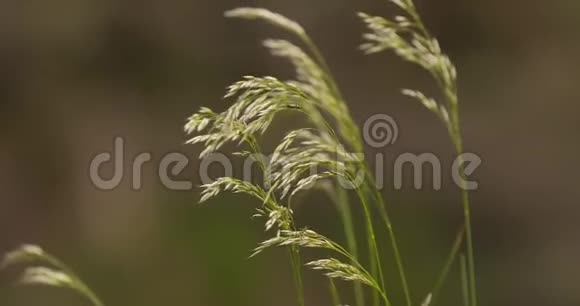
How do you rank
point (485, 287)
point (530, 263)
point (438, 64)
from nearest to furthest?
point (438, 64)
point (485, 287)
point (530, 263)

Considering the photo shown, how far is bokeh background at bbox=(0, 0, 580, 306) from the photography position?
462cm

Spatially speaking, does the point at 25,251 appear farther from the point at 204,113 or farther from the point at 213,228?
the point at 213,228

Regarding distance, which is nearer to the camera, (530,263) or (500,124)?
(530,263)

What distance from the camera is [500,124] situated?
206 inches

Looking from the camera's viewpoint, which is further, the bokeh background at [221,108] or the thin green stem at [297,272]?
the bokeh background at [221,108]

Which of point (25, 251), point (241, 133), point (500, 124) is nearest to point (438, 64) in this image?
point (241, 133)

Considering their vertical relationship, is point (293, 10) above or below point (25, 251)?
above

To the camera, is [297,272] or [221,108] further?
[221,108]

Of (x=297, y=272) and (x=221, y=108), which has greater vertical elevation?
(x=221, y=108)

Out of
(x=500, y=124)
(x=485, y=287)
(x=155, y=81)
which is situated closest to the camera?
(x=485, y=287)

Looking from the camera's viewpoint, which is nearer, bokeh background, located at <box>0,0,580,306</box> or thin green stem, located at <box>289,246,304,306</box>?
thin green stem, located at <box>289,246,304,306</box>

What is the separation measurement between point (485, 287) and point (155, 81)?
88.8 inches

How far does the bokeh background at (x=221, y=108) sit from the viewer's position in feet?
Answer: 15.2

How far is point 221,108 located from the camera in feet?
17.9
